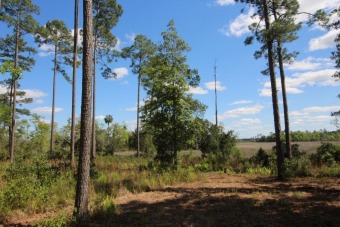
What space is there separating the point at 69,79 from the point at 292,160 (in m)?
20.1

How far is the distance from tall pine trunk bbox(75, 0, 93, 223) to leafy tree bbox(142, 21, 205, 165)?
569 cm

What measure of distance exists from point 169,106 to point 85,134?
6297 mm

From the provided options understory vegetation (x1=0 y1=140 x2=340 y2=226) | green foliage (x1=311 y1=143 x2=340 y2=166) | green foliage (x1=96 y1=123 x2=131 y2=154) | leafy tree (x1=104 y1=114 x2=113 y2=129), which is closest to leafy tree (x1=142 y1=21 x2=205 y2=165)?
understory vegetation (x1=0 y1=140 x2=340 y2=226)

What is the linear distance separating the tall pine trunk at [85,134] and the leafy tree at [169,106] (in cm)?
569

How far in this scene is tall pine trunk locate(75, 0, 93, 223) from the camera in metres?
7.22

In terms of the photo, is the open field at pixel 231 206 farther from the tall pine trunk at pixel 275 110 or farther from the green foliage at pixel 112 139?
the green foliage at pixel 112 139

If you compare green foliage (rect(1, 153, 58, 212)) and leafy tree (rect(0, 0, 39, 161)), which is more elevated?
leafy tree (rect(0, 0, 39, 161))

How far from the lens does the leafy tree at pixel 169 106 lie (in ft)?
43.2

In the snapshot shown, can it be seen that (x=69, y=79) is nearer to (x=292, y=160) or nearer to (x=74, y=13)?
(x=74, y=13)

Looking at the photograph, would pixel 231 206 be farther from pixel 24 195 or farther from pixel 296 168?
pixel 296 168

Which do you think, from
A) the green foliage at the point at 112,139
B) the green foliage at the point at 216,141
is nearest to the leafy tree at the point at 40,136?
the green foliage at the point at 112,139

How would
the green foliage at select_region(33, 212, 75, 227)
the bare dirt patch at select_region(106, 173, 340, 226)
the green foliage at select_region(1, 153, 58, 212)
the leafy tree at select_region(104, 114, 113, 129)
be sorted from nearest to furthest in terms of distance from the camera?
1. the green foliage at select_region(33, 212, 75, 227)
2. the bare dirt patch at select_region(106, 173, 340, 226)
3. the green foliage at select_region(1, 153, 58, 212)
4. the leafy tree at select_region(104, 114, 113, 129)

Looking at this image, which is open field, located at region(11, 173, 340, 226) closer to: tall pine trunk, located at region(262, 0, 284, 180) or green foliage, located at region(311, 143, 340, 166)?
tall pine trunk, located at region(262, 0, 284, 180)

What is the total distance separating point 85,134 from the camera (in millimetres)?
7340
